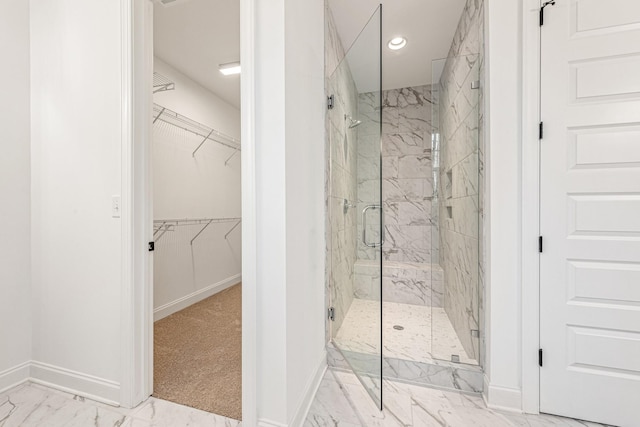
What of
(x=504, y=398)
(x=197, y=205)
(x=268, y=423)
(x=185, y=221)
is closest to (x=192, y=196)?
(x=197, y=205)

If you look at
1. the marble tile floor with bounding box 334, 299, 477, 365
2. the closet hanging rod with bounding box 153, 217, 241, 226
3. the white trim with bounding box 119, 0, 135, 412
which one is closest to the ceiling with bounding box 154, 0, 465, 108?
the white trim with bounding box 119, 0, 135, 412

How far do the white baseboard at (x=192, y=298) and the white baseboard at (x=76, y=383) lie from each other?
1.07 meters

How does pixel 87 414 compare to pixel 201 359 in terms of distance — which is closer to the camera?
pixel 87 414

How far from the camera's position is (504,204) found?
62.9 inches

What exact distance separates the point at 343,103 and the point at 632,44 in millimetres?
1514

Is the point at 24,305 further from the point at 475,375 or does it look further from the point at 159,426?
the point at 475,375

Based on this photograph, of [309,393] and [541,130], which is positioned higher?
[541,130]

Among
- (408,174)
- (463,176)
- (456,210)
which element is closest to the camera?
(463,176)

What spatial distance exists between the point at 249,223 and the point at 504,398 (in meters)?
1.70

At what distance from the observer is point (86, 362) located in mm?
1675

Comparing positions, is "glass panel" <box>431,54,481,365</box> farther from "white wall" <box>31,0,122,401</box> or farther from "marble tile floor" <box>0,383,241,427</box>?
"white wall" <box>31,0,122,401</box>

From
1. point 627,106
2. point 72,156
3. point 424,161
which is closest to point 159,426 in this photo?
point 72,156

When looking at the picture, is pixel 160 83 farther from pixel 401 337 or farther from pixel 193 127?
pixel 401 337

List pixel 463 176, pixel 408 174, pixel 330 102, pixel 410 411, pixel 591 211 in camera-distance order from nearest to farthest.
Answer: pixel 591 211 < pixel 410 411 < pixel 330 102 < pixel 463 176 < pixel 408 174
